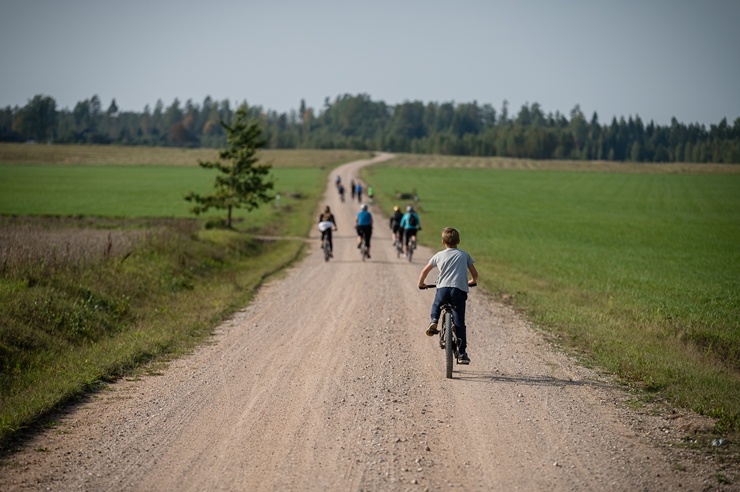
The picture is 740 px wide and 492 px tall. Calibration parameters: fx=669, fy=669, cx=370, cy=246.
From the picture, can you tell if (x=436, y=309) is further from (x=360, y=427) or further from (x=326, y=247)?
(x=326, y=247)

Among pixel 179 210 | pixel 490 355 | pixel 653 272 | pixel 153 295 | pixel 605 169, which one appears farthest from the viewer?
pixel 605 169

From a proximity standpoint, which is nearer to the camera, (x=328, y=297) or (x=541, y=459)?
(x=541, y=459)

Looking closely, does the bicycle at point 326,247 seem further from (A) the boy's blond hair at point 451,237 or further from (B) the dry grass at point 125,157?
(B) the dry grass at point 125,157

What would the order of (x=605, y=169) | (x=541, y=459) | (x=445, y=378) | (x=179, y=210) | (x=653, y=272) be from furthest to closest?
1. (x=605, y=169)
2. (x=179, y=210)
3. (x=653, y=272)
4. (x=445, y=378)
5. (x=541, y=459)

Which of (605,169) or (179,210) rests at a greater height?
(605,169)

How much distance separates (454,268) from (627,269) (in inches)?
675

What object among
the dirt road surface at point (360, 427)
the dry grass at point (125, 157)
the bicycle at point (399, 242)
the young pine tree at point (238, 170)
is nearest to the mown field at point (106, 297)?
the dirt road surface at point (360, 427)

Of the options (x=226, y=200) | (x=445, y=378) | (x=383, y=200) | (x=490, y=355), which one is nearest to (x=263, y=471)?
(x=445, y=378)

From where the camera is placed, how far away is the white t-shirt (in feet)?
31.5

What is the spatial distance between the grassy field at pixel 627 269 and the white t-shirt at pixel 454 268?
→ 2.60 m

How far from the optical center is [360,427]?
737cm

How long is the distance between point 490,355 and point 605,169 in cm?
11716

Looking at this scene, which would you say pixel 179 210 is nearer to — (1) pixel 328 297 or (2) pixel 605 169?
(1) pixel 328 297

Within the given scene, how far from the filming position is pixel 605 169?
393 ft
